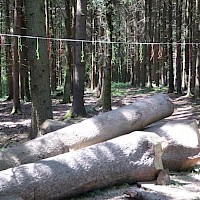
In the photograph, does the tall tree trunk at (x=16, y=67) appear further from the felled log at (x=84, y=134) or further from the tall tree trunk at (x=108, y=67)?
the felled log at (x=84, y=134)

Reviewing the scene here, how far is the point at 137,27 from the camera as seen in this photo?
34250 millimetres

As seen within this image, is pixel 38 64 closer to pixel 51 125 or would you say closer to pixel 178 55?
pixel 51 125

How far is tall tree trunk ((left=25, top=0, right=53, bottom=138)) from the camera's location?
7922 mm

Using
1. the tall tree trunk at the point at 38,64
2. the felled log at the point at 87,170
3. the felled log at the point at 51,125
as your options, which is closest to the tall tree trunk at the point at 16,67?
the tall tree trunk at the point at 38,64

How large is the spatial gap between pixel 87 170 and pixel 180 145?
2.07 meters

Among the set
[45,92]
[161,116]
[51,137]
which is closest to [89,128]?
[51,137]

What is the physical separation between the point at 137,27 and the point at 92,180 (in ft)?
99.7

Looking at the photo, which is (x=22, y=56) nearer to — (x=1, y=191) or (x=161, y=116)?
(x=161, y=116)

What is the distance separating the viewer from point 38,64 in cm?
809

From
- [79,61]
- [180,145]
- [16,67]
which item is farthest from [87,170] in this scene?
[16,67]

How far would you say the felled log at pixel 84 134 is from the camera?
575cm

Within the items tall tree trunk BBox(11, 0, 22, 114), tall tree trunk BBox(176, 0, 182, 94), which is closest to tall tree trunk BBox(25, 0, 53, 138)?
tall tree trunk BBox(11, 0, 22, 114)

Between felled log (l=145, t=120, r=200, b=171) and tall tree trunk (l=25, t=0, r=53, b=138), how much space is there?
2661 mm

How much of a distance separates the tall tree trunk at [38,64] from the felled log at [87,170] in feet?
9.52
